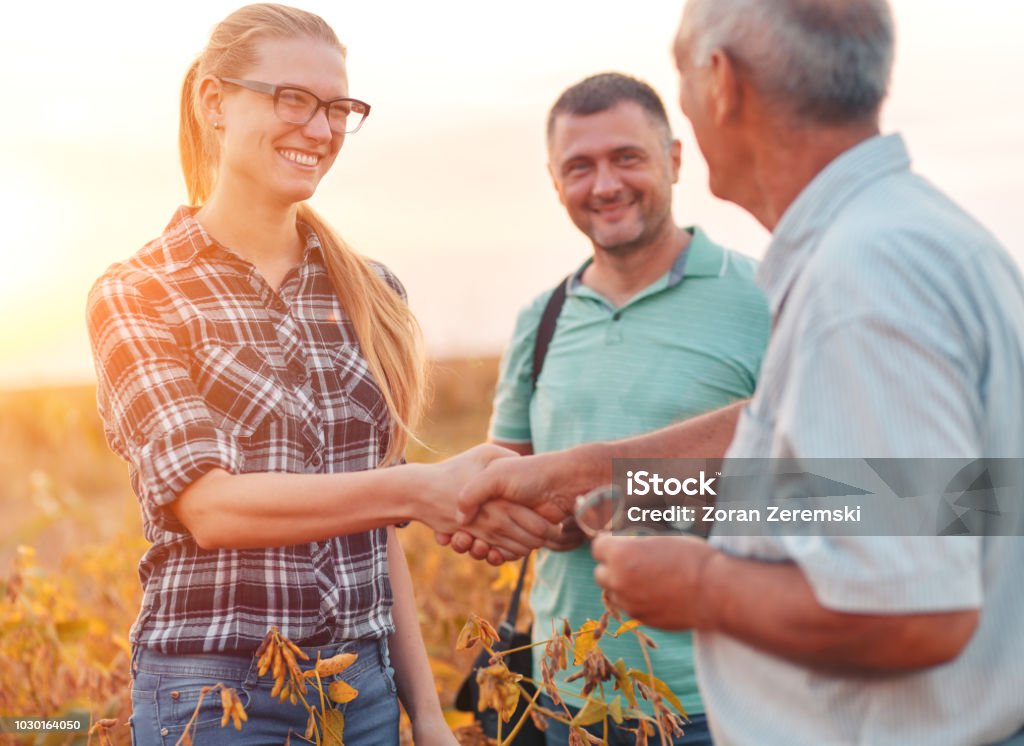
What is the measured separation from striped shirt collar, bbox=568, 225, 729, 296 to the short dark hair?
0.36 m

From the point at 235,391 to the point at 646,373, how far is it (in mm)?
1126

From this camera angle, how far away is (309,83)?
7.26ft

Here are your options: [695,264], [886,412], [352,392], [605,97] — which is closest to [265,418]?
[352,392]

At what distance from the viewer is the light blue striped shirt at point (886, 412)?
117 cm

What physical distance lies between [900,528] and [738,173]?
56cm

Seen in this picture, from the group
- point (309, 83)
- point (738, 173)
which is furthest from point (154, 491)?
point (738, 173)

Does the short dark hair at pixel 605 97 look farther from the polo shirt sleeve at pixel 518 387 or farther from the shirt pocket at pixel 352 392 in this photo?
the shirt pocket at pixel 352 392

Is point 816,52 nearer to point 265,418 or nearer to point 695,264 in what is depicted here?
point 265,418

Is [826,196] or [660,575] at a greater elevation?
[826,196]

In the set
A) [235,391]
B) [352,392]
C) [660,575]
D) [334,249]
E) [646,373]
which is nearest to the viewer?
[660,575]

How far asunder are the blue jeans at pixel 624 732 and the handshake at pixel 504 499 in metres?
0.46

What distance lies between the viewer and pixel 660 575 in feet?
4.37

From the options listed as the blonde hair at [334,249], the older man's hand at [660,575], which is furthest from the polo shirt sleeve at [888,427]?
the blonde hair at [334,249]

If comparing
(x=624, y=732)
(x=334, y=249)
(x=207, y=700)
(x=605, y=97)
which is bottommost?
(x=624, y=732)
